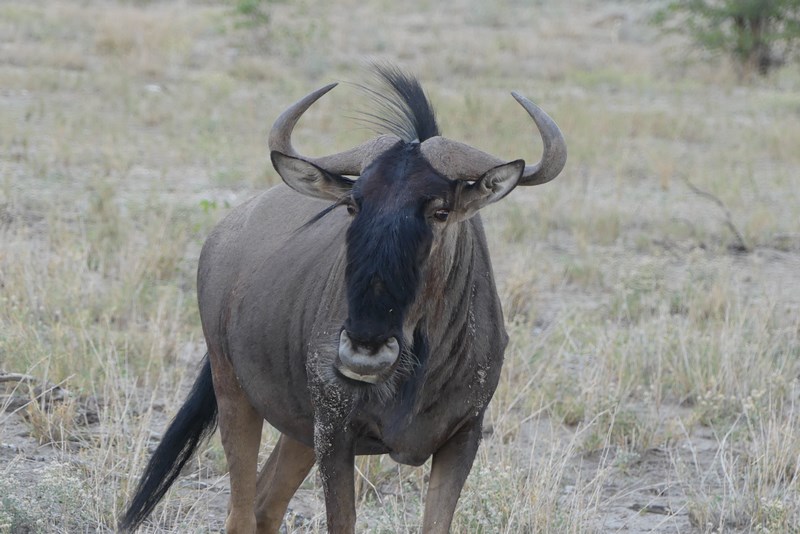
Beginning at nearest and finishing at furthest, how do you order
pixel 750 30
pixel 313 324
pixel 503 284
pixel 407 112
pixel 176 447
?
1. pixel 313 324
2. pixel 407 112
3. pixel 176 447
4. pixel 503 284
5. pixel 750 30

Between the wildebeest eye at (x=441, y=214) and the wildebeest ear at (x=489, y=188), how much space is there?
2.6 inches

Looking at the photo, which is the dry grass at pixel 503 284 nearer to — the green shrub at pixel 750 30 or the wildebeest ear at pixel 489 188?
the wildebeest ear at pixel 489 188

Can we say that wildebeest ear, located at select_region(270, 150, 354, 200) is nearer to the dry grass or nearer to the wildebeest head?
the wildebeest head

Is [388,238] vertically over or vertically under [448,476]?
over

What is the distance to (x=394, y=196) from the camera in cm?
351

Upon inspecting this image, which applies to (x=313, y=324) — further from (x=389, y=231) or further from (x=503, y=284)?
(x=503, y=284)

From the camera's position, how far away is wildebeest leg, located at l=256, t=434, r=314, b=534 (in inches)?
178

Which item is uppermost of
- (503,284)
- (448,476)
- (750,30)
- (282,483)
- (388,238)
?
(388,238)

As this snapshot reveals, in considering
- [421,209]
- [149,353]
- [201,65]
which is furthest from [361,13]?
[421,209]

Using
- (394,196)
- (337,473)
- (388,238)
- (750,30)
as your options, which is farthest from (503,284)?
(750,30)

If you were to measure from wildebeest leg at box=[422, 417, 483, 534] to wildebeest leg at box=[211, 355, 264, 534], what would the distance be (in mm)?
908

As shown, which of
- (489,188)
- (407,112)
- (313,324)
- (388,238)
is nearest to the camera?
(388,238)

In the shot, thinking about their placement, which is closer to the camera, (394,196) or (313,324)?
(394,196)

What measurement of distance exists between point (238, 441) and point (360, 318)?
143 centimetres
